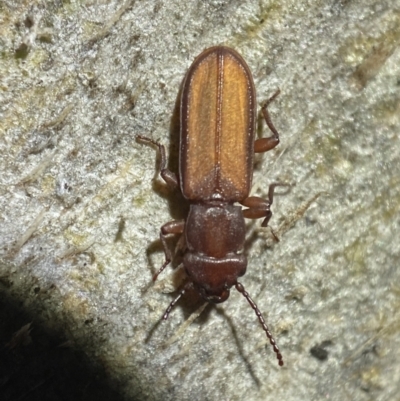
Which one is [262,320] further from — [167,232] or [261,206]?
[167,232]

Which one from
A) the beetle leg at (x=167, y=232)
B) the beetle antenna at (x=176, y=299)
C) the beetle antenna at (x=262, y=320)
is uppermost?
the beetle leg at (x=167, y=232)

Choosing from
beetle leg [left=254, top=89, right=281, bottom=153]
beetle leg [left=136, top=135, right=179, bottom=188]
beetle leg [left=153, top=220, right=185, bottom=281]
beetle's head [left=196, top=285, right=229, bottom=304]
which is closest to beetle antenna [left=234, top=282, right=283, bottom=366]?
beetle's head [left=196, top=285, right=229, bottom=304]

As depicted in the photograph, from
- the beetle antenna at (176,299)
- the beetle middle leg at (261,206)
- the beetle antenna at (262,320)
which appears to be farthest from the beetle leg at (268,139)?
the beetle antenna at (176,299)

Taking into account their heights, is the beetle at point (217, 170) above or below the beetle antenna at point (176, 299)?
above

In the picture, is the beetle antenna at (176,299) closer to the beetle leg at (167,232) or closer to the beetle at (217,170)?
the beetle at (217,170)

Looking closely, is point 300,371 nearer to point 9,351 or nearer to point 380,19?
point 9,351

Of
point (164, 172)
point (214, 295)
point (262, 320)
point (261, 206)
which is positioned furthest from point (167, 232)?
point (262, 320)

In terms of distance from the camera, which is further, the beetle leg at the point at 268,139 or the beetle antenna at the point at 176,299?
the beetle leg at the point at 268,139

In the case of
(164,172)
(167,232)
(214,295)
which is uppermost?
(164,172)
